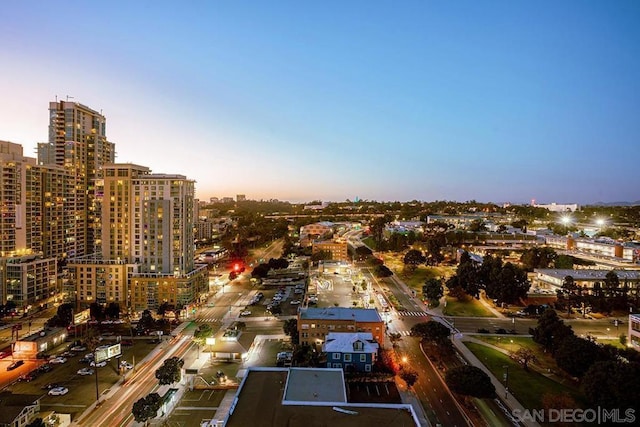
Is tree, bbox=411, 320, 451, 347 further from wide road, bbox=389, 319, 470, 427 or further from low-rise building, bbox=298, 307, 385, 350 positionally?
low-rise building, bbox=298, 307, 385, 350

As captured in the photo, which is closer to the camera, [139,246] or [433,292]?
[139,246]

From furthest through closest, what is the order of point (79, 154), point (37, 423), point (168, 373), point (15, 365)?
point (79, 154) → point (15, 365) → point (168, 373) → point (37, 423)

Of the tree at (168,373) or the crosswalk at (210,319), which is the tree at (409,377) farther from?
the crosswalk at (210,319)

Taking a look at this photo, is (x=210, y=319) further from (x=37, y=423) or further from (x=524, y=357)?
(x=524, y=357)

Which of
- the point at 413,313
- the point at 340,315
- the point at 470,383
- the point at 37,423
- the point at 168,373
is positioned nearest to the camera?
the point at 37,423

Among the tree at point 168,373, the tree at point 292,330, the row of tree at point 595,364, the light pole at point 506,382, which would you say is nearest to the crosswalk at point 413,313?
the row of tree at point 595,364

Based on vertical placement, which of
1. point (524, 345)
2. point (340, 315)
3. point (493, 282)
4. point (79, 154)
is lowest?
point (524, 345)

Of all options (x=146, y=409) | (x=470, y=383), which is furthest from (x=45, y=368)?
(x=470, y=383)
